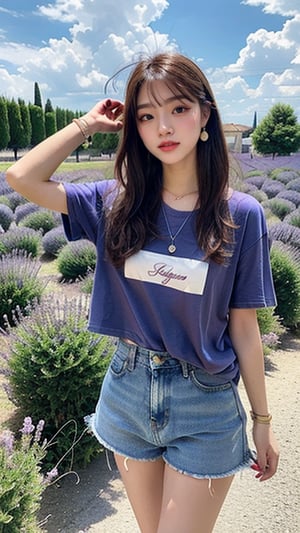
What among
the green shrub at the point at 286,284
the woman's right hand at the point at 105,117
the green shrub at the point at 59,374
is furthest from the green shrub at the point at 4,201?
the woman's right hand at the point at 105,117

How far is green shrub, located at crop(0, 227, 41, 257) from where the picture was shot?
27.6 ft

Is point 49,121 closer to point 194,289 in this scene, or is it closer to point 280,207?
point 280,207

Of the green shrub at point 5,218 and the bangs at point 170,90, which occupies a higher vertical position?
the bangs at point 170,90

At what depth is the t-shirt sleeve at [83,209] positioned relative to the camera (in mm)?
1706

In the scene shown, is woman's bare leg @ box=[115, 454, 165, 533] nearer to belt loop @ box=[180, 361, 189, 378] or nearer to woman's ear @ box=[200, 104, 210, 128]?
belt loop @ box=[180, 361, 189, 378]

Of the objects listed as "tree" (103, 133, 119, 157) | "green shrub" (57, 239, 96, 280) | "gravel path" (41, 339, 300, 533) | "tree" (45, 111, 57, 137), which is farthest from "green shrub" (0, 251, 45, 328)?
"tree" (45, 111, 57, 137)

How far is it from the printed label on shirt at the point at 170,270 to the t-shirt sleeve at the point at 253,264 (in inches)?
4.7

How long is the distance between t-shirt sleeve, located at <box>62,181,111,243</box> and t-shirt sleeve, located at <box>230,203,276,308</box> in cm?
51

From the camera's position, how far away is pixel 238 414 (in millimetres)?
1641

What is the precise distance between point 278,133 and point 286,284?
39.9 m

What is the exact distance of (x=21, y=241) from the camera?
28.2 feet

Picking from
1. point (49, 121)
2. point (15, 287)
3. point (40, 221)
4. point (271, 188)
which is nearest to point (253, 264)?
point (15, 287)

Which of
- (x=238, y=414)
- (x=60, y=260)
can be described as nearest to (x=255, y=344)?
(x=238, y=414)

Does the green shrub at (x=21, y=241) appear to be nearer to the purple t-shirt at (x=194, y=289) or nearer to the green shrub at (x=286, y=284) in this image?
the green shrub at (x=286, y=284)
